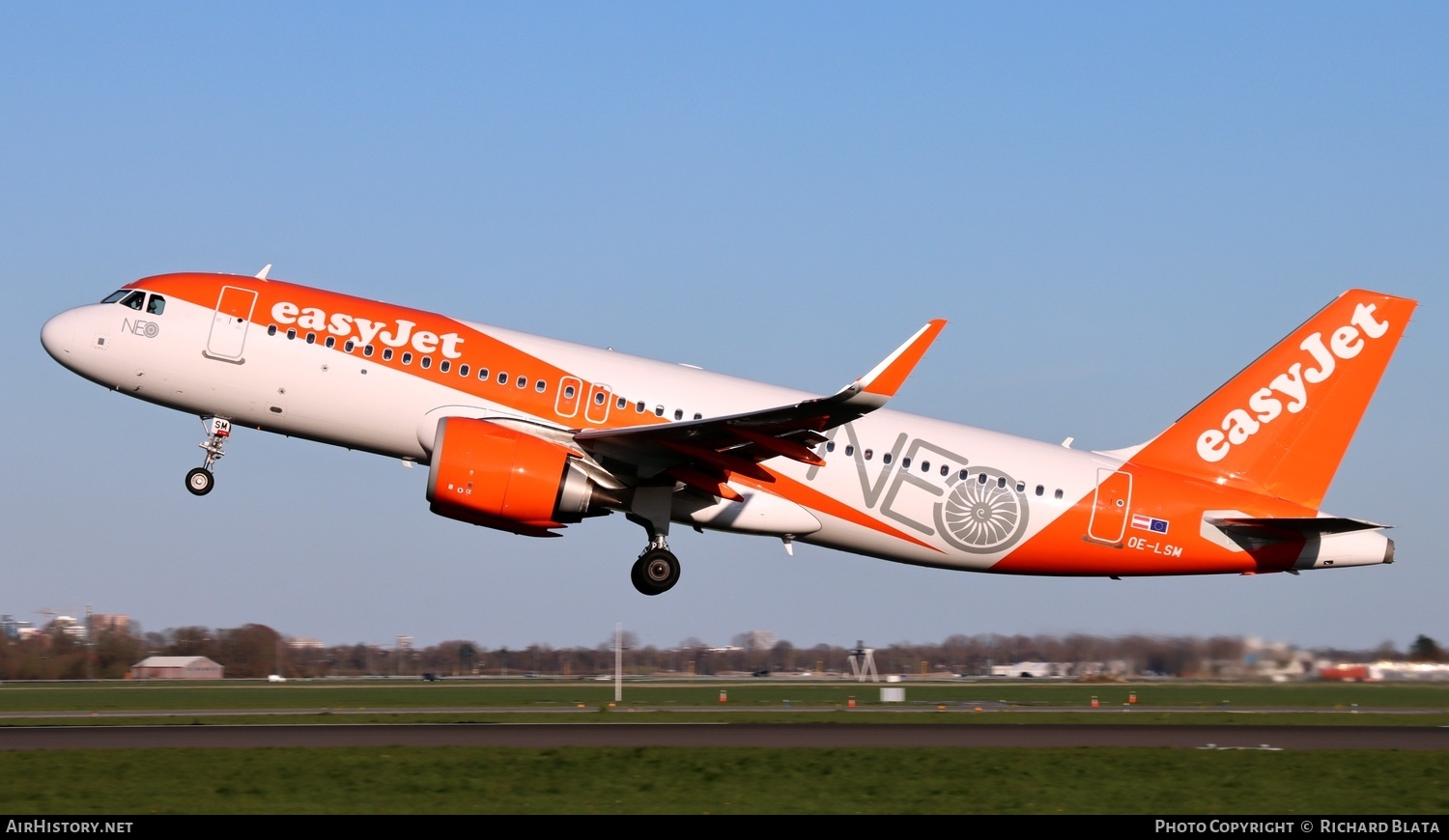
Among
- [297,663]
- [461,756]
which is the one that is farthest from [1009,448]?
A: [297,663]

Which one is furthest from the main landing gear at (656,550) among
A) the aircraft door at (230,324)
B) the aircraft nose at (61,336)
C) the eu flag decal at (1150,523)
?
the aircraft nose at (61,336)

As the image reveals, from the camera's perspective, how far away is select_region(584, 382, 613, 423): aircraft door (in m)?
27.2

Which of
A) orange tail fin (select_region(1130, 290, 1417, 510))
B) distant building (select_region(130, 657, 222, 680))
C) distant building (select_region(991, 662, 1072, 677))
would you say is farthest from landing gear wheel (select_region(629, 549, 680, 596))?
distant building (select_region(130, 657, 222, 680))

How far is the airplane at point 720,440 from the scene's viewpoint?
2642 centimetres

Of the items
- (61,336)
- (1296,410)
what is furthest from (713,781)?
(1296,410)

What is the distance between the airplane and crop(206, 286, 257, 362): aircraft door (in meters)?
0.03

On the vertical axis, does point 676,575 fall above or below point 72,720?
above

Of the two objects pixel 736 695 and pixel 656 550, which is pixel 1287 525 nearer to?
pixel 656 550

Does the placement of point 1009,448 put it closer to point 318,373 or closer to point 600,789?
point 318,373

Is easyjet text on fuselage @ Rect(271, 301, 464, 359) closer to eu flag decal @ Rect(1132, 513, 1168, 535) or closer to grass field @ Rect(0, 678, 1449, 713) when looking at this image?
grass field @ Rect(0, 678, 1449, 713)

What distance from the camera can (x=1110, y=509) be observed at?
29141mm

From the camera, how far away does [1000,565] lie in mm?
29266

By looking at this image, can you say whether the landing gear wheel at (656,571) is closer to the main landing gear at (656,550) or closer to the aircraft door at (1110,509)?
the main landing gear at (656,550)
